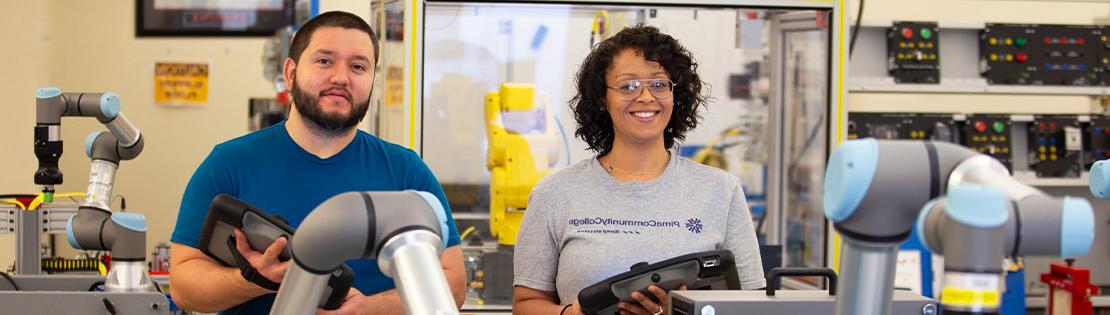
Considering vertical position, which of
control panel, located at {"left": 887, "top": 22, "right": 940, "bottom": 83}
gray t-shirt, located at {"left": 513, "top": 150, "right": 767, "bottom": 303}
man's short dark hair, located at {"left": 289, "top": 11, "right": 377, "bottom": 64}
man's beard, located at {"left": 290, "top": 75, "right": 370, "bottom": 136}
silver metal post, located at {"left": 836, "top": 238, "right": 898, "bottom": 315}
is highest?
control panel, located at {"left": 887, "top": 22, "right": 940, "bottom": 83}

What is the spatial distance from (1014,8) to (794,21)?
7.09 feet

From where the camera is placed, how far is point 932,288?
4672 millimetres

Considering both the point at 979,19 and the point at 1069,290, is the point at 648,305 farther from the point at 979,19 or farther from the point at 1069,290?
the point at 979,19

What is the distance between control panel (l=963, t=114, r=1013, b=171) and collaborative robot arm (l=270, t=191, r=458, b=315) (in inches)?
182

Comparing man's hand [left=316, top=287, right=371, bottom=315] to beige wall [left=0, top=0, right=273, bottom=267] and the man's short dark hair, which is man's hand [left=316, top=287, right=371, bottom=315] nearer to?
the man's short dark hair

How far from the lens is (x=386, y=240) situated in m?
0.80

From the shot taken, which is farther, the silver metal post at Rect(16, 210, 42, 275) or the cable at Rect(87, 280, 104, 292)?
the silver metal post at Rect(16, 210, 42, 275)

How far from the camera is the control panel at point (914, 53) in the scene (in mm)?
4922

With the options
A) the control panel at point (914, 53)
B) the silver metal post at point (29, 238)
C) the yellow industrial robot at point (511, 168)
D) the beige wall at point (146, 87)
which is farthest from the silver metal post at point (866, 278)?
the beige wall at point (146, 87)

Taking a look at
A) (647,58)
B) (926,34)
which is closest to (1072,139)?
(926,34)

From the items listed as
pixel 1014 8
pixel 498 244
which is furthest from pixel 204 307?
pixel 1014 8

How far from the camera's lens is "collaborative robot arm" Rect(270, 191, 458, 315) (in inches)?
30.3

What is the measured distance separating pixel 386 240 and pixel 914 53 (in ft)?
14.8

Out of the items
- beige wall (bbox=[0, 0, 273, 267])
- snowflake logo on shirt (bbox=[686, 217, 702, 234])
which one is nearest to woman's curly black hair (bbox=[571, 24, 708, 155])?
snowflake logo on shirt (bbox=[686, 217, 702, 234])
